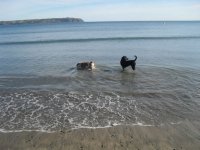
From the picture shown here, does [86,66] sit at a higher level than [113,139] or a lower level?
higher

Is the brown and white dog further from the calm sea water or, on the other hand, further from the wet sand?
the wet sand

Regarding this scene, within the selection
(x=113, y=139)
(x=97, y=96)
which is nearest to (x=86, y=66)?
(x=97, y=96)

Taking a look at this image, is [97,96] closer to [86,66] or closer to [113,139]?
[113,139]

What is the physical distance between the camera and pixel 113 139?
9.54 meters

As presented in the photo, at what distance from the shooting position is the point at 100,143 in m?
9.30

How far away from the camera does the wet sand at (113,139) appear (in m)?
9.06

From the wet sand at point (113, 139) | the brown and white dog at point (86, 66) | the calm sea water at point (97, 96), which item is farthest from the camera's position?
the brown and white dog at point (86, 66)

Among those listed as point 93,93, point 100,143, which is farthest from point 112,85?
point 100,143

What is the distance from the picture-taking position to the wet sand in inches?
357

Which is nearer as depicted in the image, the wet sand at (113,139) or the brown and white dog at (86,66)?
the wet sand at (113,139)

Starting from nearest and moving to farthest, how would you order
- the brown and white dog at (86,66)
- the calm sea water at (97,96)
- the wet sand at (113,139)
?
the wet sand at (113,139), the calm sea water at (97,96), the brown and white dog at (86,66)

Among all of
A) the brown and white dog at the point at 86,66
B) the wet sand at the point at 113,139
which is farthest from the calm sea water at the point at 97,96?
the brown and white dog at the point at 86,66

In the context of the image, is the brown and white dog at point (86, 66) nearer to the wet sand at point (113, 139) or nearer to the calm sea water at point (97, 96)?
the calm sea water at point (97, 96)

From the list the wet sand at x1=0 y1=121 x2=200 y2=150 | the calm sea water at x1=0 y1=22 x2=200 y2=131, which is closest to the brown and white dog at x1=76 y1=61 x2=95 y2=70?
the calm sea water at x1=0 y1=22 x2=200 y2=131
